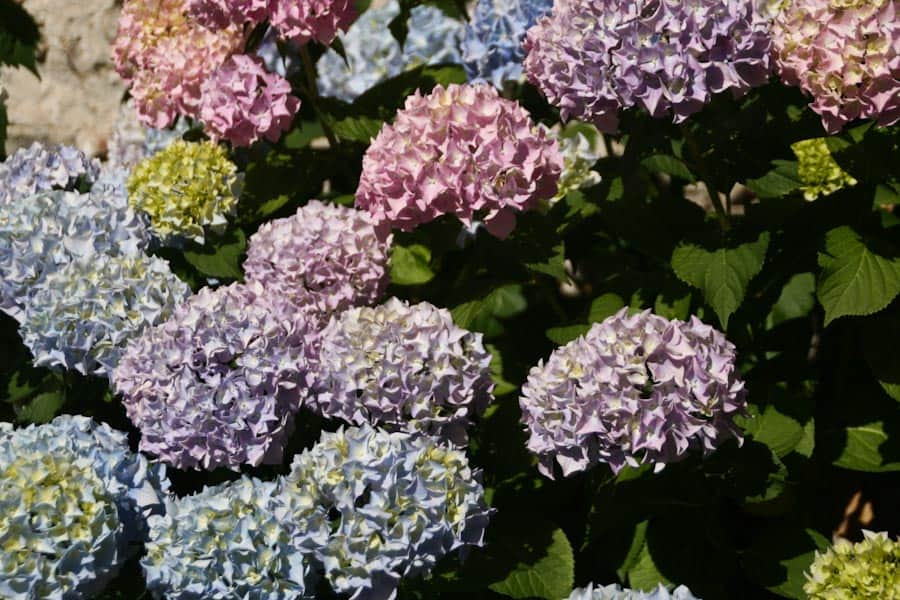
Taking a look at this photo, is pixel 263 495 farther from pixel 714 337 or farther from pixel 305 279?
pixel 714 337

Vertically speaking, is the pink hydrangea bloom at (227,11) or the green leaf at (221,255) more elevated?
the pink hydrangea bloom at (227,11)

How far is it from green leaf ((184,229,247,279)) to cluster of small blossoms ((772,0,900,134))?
158 centimetres

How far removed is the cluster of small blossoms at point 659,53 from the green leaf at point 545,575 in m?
1.02

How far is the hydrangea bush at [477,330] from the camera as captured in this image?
→ 268 centimetres

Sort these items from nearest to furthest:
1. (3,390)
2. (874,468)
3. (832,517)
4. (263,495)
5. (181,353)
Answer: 1. (263,495)
2. (181,353)
3. (874,468)
4. (832,517)
5. (3,390)

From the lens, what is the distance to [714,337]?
276 centimetres

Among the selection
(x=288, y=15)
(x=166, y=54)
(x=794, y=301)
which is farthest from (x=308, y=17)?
(x=794, y=301)

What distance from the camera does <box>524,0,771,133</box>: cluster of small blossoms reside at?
9.35ft

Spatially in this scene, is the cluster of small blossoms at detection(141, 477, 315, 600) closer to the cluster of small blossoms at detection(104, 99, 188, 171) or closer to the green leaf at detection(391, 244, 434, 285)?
the green leaf at detection(391, 244, 434, 285)

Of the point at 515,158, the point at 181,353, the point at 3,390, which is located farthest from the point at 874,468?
the point at 3,390

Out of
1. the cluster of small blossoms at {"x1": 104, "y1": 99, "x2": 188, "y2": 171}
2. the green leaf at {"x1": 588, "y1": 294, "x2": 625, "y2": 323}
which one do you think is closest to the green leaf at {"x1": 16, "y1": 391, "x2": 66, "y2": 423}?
the cluster of small blossoms at {"x1": 104, "y1": 99, "x2": 188, "y2": 171}

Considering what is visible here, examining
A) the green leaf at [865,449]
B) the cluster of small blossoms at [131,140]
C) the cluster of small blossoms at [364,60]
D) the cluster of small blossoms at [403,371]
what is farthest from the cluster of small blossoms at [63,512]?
the cluster of small blossoms at [364,60]

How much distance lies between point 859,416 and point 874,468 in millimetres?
213

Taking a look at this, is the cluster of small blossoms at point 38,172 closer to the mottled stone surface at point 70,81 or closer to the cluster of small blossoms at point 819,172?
the mottled stone surface at point 70,81
